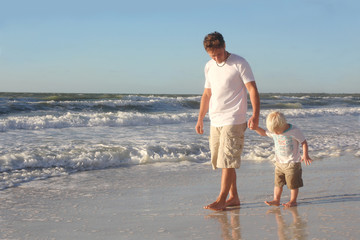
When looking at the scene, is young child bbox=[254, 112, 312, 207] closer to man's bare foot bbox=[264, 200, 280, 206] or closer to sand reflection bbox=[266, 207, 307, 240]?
man's bare foot bbox=[264, 200, 280, 206]

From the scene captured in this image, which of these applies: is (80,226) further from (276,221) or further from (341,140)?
A: (341,140)

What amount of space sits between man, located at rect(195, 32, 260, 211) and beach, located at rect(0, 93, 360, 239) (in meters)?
0.44

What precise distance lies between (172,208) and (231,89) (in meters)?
1.25

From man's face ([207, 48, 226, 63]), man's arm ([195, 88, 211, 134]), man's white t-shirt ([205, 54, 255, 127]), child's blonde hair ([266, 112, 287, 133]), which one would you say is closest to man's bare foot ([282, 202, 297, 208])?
child's blonde hair ([266, 112, 287, 133])

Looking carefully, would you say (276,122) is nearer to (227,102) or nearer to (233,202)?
(227,102)

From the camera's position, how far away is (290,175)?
4043 millimetres

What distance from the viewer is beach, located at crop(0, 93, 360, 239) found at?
130 inches

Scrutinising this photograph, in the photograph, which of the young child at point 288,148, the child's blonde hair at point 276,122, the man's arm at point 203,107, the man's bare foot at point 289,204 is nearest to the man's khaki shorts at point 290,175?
the young child at point 288,148

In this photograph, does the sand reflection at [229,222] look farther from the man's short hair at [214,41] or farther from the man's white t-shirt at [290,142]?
the man's short hair at [214,41]

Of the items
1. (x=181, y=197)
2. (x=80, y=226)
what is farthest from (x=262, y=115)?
(x=80, y=226)

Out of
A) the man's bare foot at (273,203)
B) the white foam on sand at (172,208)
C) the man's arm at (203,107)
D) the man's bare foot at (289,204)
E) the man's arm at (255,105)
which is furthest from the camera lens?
the man's arm at (203,107)

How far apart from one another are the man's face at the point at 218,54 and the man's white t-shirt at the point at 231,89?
0.06m

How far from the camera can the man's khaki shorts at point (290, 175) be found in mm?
4027

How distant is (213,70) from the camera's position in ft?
13.3
